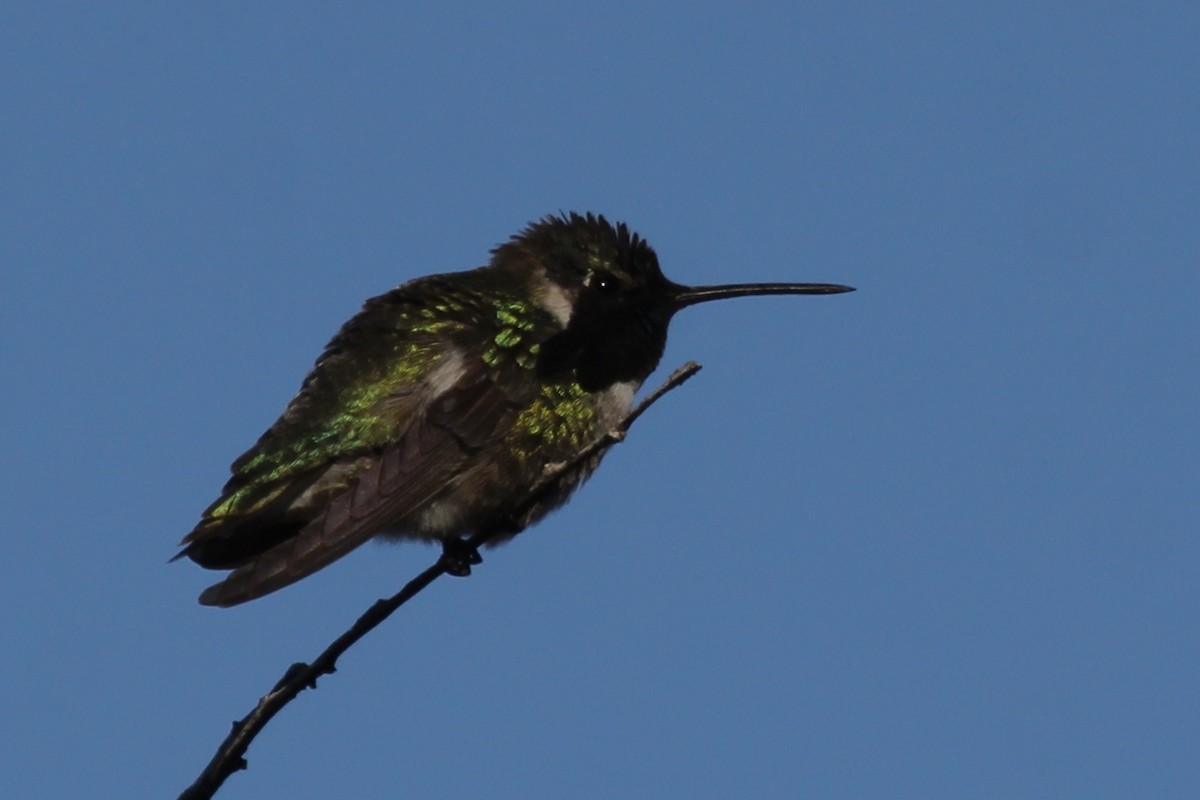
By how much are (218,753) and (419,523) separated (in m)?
2.22

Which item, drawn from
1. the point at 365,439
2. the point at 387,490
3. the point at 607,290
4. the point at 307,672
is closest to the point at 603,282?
the point at 607,290

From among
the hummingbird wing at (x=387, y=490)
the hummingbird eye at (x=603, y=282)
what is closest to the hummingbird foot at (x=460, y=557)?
the hummingbird wing at (x=387, y=490)

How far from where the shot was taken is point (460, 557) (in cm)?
536

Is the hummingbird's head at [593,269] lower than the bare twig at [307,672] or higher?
higher

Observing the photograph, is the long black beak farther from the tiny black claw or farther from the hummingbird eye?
the tiny black claw

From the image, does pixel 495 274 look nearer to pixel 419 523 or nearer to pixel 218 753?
pixel 419 523

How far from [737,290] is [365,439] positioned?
171cm

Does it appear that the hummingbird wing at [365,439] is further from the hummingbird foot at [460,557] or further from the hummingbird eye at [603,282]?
the hummingbird eye at [603,282]

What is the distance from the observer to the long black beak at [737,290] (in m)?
6.09

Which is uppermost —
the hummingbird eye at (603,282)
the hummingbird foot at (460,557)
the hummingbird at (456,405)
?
the hummingbird eye at (603,282)

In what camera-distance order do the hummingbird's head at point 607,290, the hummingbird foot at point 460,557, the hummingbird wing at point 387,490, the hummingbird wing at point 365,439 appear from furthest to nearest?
1. the hummingbird's head at point 607,290
2. the hummingbird foot at point 460,557
3. the hummingbird wing at point 365,439
4. the hummingbird wing at point 387,490

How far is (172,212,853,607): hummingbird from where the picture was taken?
16.0 ft

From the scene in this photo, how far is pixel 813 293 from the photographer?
610 cm

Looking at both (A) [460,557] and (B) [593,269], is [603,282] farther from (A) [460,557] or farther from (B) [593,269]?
(A) [460,557]
